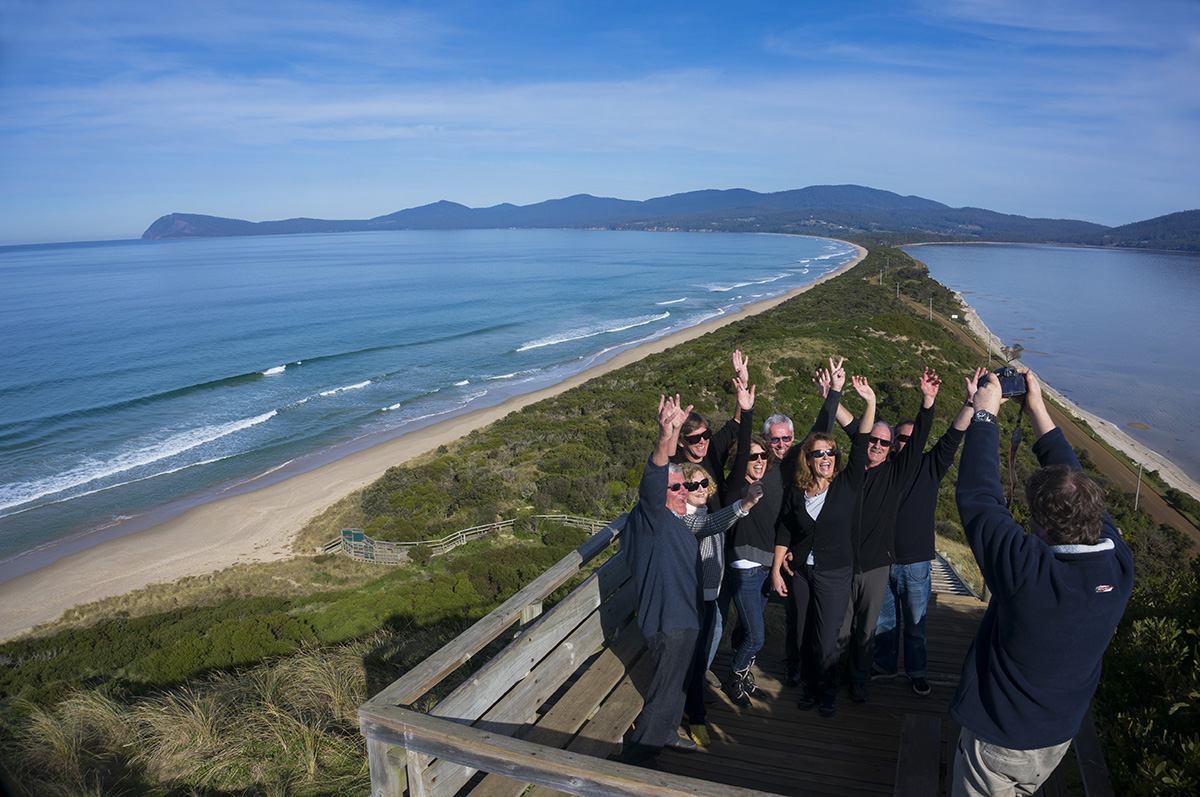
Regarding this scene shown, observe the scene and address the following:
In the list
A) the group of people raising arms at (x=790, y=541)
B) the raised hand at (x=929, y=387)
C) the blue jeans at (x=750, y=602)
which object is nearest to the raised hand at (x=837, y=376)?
the group of people raising arms at (x=790, y=541)

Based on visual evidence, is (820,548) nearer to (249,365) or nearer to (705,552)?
(705,552)

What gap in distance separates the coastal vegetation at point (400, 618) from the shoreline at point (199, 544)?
3.67 ft

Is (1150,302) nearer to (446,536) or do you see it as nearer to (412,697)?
(446,536)

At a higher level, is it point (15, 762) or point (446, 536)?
point (15, 762)

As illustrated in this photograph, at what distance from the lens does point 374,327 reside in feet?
183

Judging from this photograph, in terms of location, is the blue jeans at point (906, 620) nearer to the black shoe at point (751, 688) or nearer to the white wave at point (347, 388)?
the black shoe at point (751, 688)

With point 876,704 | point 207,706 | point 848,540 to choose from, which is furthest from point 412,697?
point 207,706

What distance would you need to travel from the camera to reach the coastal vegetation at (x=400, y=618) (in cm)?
424

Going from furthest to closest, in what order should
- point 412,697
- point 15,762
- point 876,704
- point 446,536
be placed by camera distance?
1. point 446,536
2. point 15,762
3. point 876,704
4. point 412,697

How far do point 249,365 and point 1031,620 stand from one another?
4615 cm

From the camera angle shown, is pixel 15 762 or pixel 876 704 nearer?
pixel 876 704

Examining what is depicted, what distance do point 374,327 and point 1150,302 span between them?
87.8 m

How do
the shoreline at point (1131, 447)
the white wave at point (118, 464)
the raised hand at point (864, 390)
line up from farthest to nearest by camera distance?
1. the shoreline at point (1131, 447)
2. the white wave at point (118, 464)
3. the raised hand at point (864, 390)

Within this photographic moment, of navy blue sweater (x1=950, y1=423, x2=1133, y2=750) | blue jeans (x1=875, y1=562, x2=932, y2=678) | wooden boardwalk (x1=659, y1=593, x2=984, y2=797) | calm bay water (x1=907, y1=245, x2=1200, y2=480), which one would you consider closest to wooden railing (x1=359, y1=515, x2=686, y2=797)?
wooden boardwalk (x1=659, y1=593, x2=984, y2=797)
